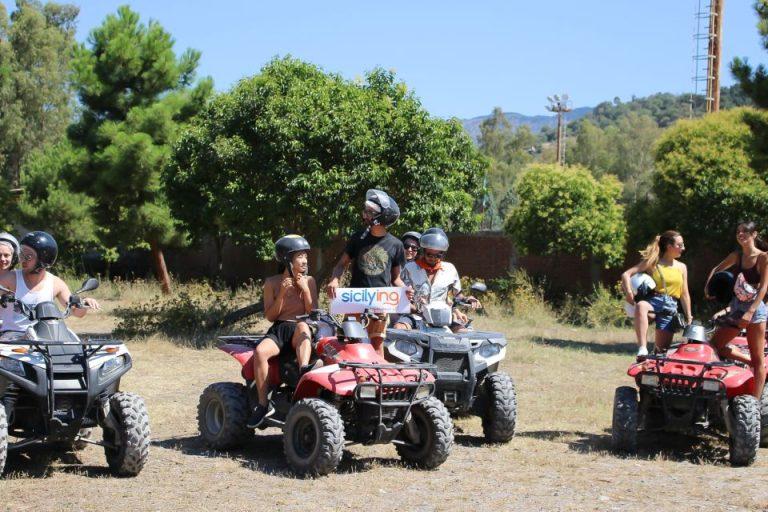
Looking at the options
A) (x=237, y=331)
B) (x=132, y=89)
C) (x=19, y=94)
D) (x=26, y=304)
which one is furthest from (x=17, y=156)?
(x=26, y=304)

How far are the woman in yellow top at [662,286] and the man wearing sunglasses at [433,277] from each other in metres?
1.52

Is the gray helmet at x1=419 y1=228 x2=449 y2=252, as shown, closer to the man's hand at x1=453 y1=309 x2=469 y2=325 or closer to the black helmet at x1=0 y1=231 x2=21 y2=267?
the man's hand at x1=453 y1=309 x2=469 y2=325

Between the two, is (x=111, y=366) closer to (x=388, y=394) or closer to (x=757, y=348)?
(x=388, y=394)

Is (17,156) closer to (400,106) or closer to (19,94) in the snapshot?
(19,94)

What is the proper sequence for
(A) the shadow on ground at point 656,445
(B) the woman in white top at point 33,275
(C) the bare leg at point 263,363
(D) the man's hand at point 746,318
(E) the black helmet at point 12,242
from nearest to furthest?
1. (B) the woman in white top at point 33,275
2. (E) the black helmet at point 12,242
3. (C) the bare leg at point 263,363
4. (A) the shadow on ground at point 656,445
5. (D) the man's hand at point 746,318

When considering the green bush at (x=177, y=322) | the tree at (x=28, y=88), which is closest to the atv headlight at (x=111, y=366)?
the green bush at (x=177, y=322)

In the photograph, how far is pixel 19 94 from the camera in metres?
39.5

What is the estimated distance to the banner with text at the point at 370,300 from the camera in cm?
808

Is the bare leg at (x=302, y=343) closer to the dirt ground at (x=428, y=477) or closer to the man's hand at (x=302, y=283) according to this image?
the man's hand at (x=302, y=283)

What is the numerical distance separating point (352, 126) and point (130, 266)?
61.2ft

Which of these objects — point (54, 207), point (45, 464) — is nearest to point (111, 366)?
point (45, 464)

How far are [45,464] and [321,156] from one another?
8628 millimetres

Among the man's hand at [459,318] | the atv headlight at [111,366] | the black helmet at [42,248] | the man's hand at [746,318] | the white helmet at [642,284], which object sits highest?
the black helmet at [42,248]

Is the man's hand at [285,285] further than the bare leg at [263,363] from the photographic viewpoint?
Yes
